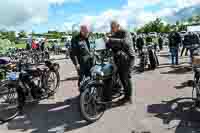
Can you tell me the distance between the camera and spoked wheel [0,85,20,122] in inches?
224

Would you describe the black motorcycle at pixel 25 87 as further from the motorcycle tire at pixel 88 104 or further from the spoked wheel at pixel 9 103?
the motorcycle tire at pixel 88 104

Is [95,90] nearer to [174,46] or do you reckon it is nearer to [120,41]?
[120,41]

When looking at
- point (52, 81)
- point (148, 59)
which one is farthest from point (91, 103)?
point (148, 59)

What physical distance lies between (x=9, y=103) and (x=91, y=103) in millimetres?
2158

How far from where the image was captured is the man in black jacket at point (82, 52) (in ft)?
20.6

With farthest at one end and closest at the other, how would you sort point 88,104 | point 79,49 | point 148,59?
point 148,59, point 79,49, point 88,104

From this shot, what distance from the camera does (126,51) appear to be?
5863 mm

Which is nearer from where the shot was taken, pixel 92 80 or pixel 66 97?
pixel 92 80

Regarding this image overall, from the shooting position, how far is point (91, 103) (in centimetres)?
515

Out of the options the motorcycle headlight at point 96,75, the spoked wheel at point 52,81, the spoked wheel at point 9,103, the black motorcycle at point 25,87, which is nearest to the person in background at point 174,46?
the spoked wheel at point 52,81

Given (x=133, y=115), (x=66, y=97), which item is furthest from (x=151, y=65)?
(x=133, y=115)

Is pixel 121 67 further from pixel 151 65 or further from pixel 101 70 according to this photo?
pixel 151 65

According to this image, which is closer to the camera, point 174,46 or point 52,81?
point 52,81

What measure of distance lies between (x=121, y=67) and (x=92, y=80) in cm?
96
